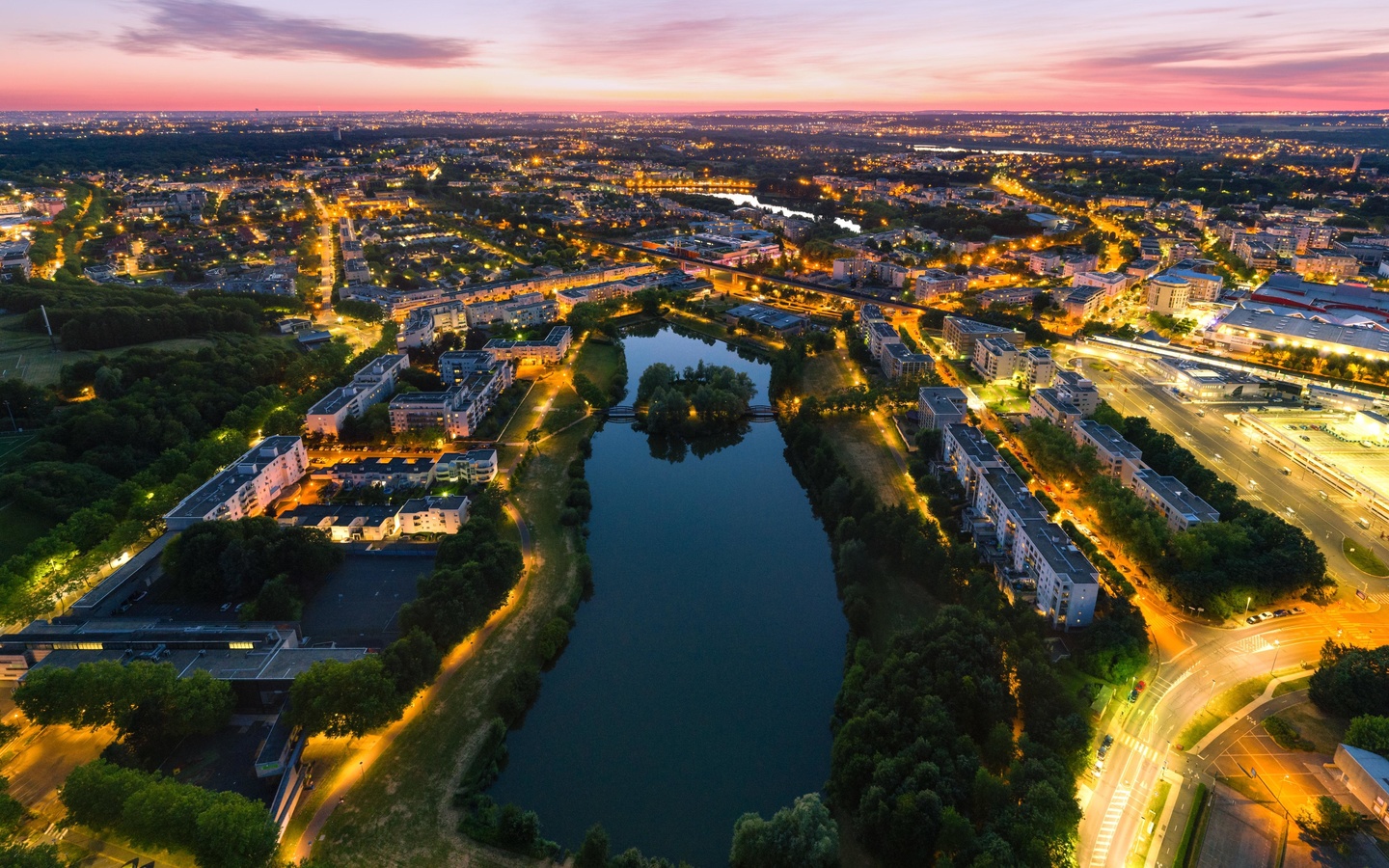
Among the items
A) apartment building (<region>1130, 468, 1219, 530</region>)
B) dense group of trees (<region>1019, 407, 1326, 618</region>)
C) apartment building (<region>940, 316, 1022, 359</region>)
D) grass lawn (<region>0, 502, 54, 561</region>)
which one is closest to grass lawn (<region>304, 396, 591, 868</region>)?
grass lawn (<region>0, 502, 54, 561</region>)

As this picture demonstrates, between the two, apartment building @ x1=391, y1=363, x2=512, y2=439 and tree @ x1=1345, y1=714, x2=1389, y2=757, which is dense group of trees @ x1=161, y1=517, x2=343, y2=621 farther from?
tree @ x1=1345, y1=714, x2=1389, y2=757

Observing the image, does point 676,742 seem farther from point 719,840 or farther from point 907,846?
point 907,846

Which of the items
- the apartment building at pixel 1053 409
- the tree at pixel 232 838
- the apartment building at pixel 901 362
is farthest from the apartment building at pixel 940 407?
the tree at pixel 232 838

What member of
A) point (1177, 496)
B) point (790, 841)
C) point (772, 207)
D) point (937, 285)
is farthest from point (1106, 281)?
point (772, 207)

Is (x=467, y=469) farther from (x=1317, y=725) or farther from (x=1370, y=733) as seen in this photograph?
(x=1370, y=733)

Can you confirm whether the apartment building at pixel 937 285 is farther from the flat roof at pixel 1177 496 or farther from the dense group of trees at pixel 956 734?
the dense group of trees at pixel 956 734

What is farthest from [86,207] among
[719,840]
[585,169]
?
[719,840]
